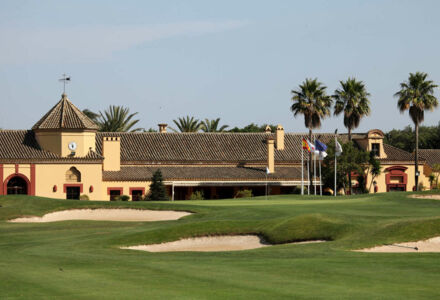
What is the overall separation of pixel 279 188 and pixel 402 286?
62057mm

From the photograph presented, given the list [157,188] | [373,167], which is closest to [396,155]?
[373,167]

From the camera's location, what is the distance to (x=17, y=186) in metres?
70.4

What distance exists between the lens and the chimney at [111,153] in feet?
247

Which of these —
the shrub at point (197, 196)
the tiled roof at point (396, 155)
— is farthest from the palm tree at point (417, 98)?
the shrub at point (197, 196)

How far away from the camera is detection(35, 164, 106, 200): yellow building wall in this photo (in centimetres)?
7044

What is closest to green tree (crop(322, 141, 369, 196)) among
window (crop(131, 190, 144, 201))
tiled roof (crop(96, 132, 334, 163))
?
tiled roof (crop(96, 132, 334, 163))

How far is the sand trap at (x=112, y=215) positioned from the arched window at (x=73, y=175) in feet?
77.9

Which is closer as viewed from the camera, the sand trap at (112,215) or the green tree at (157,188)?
the sand trap at (112,215)

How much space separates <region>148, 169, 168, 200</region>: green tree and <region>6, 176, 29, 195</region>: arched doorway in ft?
34.5

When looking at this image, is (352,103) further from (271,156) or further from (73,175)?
(73,175)

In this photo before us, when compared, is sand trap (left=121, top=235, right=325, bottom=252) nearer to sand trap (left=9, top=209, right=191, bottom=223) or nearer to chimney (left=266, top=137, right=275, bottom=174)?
sand trap (left=9, top=209, right=191, bottom=223)

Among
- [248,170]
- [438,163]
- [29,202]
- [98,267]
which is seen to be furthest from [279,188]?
[98,267]

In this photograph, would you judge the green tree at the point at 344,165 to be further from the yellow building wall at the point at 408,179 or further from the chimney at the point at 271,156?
the chimney at the point at 271,156

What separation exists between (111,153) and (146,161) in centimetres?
400
